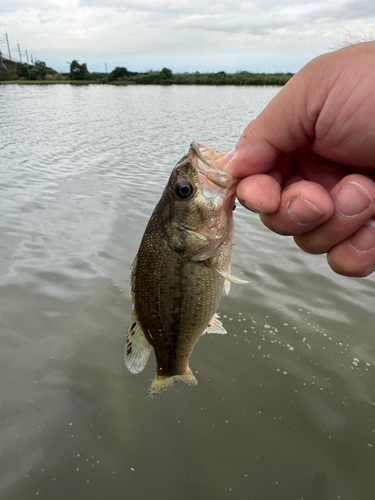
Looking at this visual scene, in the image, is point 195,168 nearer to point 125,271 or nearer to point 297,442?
point 297,442

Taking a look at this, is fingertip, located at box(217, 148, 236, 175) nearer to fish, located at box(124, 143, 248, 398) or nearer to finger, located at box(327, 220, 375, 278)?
fish, located at box(124, 143, 248, 398)

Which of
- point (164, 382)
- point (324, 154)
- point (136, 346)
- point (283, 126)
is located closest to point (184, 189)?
point (283, 126)

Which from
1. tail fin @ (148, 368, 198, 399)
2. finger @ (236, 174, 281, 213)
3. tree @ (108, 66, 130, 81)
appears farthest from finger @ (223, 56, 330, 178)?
tree @ (108, 66, 130, 81)

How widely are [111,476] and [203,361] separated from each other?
1510mm

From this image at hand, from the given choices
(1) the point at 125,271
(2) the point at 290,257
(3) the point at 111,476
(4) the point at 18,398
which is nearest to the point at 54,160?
Answer: (1) the point at 125,271

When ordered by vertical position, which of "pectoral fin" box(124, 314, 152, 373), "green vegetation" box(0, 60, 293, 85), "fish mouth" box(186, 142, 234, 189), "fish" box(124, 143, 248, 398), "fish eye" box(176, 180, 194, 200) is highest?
"green vegetation" box(0, 60, 293, 85)

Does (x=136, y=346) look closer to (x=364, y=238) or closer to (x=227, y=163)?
(x=227, y=163)

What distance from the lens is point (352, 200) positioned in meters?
2.07

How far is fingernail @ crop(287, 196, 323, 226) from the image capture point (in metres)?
2.07

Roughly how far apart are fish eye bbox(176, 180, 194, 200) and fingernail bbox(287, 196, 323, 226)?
0.63 metres

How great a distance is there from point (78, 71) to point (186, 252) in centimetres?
10583

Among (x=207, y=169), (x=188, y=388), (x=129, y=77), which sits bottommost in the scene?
(x=188, y=388)

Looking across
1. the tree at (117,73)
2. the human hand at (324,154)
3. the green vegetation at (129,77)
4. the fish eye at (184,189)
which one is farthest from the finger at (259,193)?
the tree at (117,73)

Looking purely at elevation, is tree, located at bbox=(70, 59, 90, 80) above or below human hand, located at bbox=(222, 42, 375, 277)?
above
